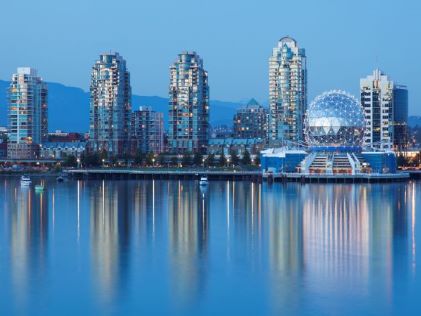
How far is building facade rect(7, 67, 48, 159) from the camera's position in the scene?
323 feet

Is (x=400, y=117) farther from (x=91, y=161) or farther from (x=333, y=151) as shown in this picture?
(x=333, y=151)

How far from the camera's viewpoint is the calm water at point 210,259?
57.4ft

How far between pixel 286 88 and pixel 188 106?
45.7 feet

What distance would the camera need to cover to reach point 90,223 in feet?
103

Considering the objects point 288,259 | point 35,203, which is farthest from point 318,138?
point 288,259

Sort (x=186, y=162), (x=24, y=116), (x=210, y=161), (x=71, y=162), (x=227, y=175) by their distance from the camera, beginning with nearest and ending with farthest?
(x=227, y=175) → (x=210, y=161) → (x=186, y=162) → (x=71, y=162) → (x=24, y=116)

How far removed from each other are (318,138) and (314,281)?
50.0 m

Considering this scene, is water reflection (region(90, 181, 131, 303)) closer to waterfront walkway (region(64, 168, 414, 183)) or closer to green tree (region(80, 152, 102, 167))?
waterfront walkway (region(64, 168, 414, 183))

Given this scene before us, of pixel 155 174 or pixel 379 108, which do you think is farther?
pixel 379 108

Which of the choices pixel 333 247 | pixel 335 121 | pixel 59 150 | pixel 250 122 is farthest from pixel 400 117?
pixel 333 247

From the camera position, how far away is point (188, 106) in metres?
99.1

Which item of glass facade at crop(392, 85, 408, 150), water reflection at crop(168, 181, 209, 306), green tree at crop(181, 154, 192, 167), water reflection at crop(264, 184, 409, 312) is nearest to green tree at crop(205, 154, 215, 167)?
green tree at crop(181, 154, 192, 167)

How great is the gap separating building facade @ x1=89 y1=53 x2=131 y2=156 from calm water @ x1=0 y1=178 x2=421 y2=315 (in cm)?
6105

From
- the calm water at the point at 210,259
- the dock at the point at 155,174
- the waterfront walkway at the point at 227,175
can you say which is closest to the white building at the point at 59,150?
the waterfront walkway at the point at 227,175
